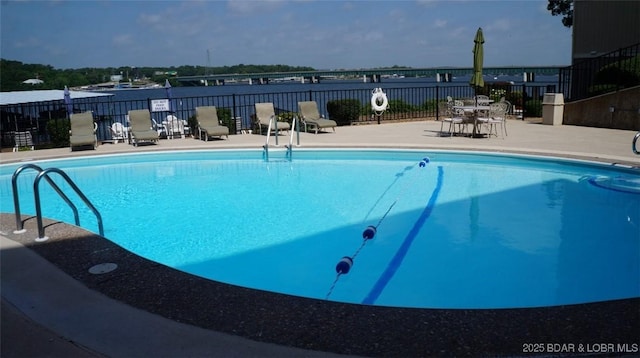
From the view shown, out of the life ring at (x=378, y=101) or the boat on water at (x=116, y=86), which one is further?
the boat on water at (x=116, y=86)

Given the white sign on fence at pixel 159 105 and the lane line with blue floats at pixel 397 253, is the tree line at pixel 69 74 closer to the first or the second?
the white sign on fence at pixel 159 105

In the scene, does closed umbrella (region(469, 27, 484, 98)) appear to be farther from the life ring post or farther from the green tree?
the green tree

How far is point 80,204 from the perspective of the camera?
893cm

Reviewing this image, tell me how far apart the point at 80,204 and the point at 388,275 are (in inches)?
234

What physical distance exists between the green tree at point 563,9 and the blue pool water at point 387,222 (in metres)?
19.1

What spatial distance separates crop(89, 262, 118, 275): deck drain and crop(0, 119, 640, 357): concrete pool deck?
6cm

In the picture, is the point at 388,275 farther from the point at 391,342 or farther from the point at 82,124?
the point at 82,124

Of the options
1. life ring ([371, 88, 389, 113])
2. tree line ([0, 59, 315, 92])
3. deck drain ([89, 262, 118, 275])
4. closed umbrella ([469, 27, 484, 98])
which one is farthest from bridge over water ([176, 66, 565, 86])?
deck drain ([89, 262, 118, 275])

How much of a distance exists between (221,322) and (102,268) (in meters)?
1.59

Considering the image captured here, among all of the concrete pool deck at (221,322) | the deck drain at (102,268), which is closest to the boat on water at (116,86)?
the deck drain at (102,268)

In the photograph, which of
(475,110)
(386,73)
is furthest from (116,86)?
(475,110)

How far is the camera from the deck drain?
4258 millimetres

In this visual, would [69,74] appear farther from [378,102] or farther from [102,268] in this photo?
[102,268]

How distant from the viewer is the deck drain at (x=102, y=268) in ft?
14.0
